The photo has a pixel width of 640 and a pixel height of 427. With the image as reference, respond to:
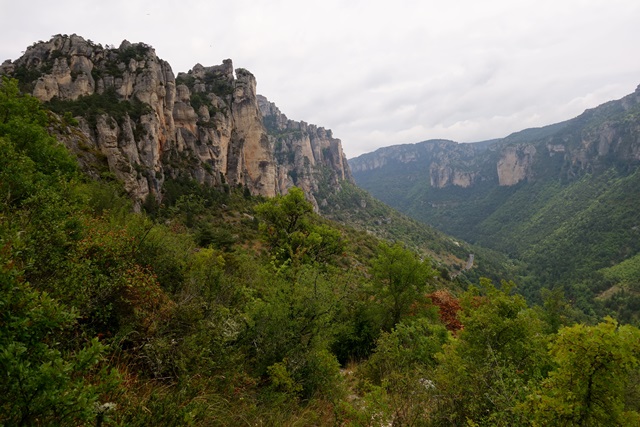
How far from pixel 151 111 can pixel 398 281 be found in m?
45.7

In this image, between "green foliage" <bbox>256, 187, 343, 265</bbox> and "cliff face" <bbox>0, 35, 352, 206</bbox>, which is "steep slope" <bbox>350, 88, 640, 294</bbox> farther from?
"green foliage" <bbox>256, 187, 343, 265</bbox>

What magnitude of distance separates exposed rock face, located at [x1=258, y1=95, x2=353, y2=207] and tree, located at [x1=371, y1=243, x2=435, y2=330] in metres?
82.5

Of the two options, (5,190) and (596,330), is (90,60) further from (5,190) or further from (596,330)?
(596,330)

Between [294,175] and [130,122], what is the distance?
281ft

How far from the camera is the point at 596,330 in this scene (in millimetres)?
4328

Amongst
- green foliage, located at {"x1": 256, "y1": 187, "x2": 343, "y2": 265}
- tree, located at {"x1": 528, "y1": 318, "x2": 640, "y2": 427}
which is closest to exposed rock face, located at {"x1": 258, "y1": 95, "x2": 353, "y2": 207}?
green foliage, located at {"x1": 256, "y1": 187, "x2": 343, "y2": 265}

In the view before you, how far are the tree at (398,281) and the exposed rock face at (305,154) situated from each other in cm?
8248

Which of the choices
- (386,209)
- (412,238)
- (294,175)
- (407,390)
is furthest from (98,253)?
(386,209)

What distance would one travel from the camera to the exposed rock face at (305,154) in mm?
125375

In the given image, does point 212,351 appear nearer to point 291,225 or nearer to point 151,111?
point 291,225

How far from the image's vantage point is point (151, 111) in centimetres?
4647

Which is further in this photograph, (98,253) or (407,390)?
(407,390)

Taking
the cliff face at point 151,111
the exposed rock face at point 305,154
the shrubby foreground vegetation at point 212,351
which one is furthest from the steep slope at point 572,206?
the shrubby foreground vegetation at point 212,351

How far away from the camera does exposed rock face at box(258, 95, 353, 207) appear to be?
125375 mm
